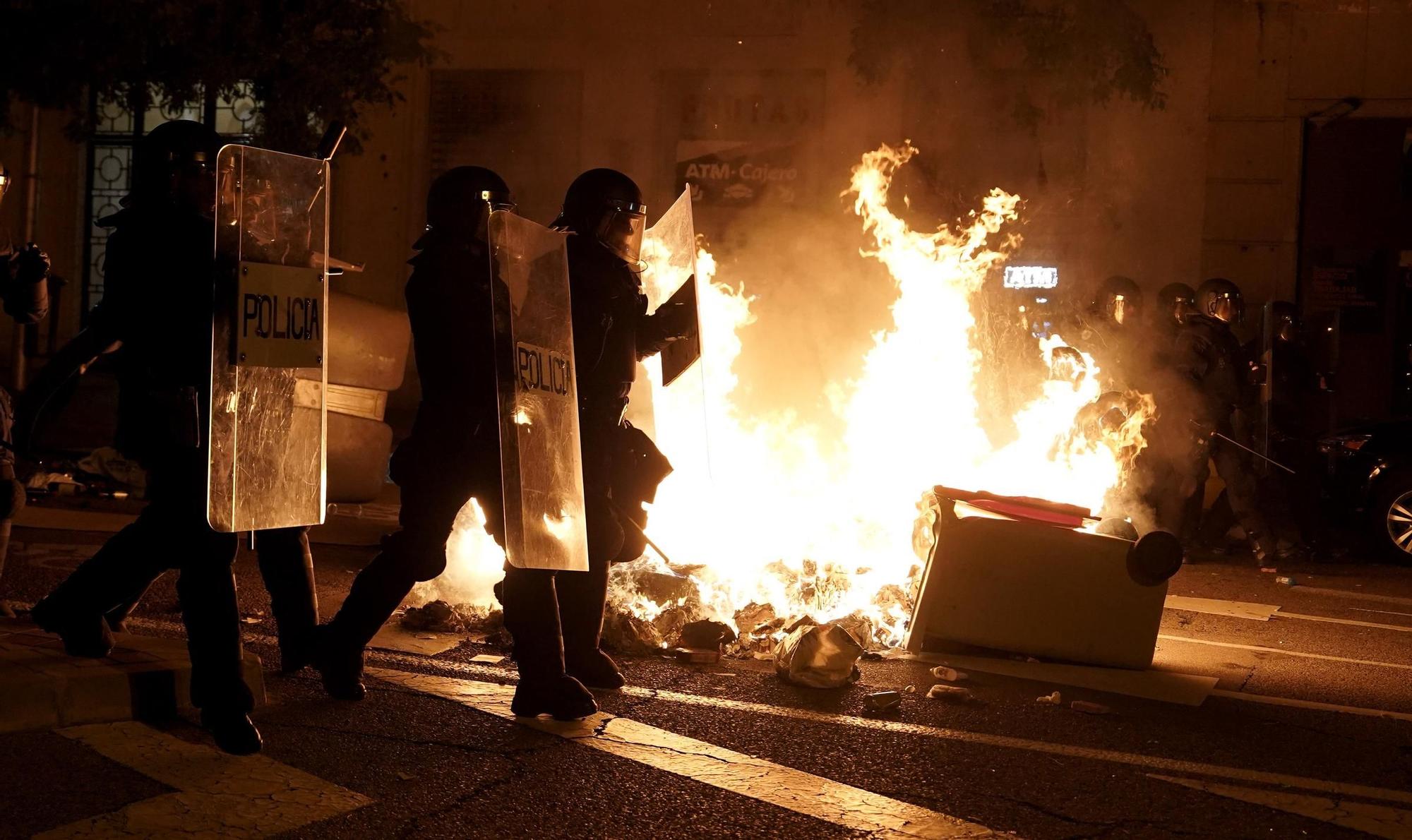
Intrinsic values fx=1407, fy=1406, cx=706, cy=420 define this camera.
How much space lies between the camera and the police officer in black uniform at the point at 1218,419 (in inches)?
390

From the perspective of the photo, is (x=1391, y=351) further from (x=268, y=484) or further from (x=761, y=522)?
(x=268, y=484)

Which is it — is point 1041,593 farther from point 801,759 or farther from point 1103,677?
point 801,759

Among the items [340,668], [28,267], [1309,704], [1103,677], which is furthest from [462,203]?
[1309,704]

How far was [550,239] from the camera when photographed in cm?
483

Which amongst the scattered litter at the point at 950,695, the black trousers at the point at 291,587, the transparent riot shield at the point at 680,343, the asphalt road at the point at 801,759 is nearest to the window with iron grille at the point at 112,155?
the transparent riot shield at the point at 680,343

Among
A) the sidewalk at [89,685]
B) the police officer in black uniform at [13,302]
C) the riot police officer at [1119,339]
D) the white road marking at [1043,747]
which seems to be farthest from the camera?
the riot police officer at [1119,339]

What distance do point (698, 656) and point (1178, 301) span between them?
6.77 m

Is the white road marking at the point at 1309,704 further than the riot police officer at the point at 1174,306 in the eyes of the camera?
No

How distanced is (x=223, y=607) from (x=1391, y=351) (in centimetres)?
1453

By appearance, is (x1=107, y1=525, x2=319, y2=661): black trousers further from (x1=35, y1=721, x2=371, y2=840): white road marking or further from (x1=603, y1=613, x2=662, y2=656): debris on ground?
(x1=603, y1=613, x2=662, y2=656): debris on ground

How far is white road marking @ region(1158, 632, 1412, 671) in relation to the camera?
6480 mm

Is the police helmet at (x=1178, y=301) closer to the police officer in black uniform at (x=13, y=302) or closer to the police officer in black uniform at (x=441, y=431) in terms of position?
the police officer in black uniform at (x=441, y=431)

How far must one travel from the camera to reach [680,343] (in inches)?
217

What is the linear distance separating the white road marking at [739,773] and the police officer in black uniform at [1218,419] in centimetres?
636
